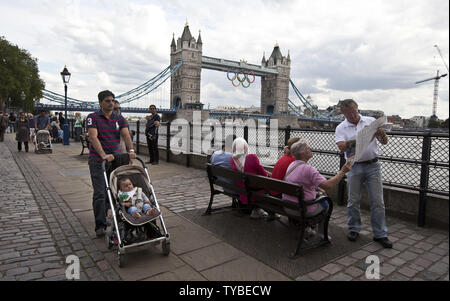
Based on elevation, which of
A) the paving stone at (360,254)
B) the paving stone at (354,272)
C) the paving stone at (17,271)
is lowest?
the paving stone at (17,271)

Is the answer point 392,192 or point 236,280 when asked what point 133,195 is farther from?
point 392,192

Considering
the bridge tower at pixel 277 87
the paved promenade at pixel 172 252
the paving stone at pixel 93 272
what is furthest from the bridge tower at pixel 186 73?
the paving stone at pixel 93 272

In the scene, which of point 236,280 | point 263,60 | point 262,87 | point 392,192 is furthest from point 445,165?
point 263,60

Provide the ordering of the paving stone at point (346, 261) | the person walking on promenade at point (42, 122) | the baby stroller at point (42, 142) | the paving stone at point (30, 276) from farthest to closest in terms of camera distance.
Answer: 1. the person walking on promenade at point (42, 122)
2. the baby stroller at point (42, 142)
3. the paving stone at point (346, 261)
4. the paving stone at point (30, 276)

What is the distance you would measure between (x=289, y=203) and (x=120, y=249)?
1643 mm

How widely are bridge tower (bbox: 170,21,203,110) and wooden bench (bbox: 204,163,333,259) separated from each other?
6994 centimetres

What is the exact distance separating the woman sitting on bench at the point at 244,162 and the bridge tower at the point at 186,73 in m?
70.0

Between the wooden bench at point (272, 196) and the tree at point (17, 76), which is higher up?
the tree at point (17, 76)

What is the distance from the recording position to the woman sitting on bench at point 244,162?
3.93 meters

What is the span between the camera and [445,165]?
3.69 meters

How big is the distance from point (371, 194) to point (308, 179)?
0.88m

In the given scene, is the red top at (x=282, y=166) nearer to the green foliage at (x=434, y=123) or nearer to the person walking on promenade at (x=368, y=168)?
the person walking on promenade at (x=368, y=168)

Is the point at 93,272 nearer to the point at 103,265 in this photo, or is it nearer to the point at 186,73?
the point at 103,265
